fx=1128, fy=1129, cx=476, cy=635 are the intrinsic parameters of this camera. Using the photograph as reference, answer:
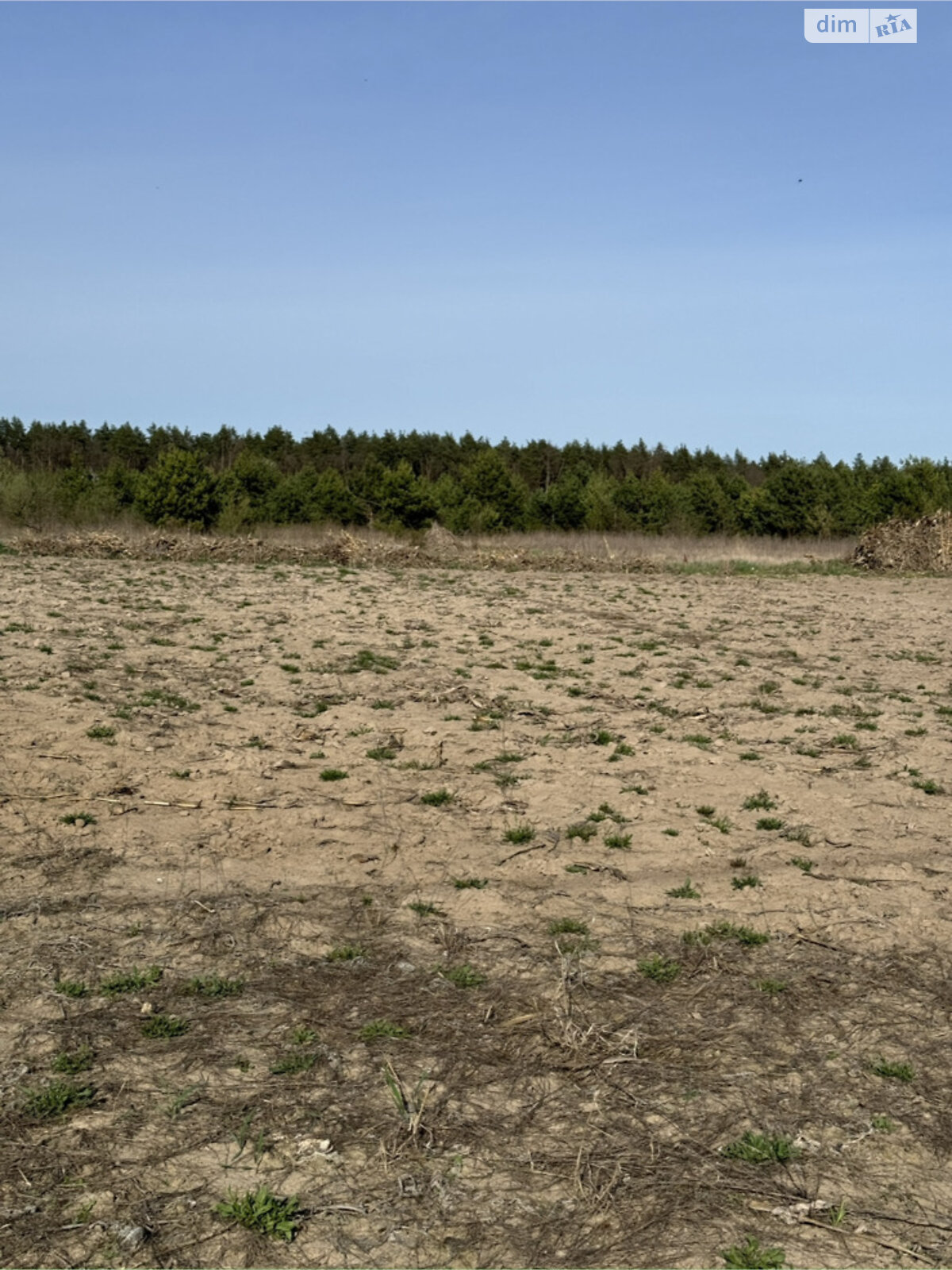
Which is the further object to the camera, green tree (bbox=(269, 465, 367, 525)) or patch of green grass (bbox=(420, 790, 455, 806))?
green tree (bbox=(269, 465, 367, 525))

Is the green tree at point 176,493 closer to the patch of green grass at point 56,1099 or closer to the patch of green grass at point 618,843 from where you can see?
the patch of green grass at point 618,843

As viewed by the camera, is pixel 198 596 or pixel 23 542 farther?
pixel 23 542

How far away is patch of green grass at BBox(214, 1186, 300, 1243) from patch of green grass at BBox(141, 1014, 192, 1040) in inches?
51.4

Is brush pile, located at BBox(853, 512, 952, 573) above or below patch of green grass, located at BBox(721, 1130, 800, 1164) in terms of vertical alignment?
above

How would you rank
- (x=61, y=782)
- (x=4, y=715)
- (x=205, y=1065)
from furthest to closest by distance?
1. (x=4, y=715)
2. (x=61, y=782)
3. (x=205, y=1065)

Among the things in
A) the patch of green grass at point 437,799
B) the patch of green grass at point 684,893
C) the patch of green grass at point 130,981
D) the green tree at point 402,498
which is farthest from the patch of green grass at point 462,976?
the green tree at point 402,498

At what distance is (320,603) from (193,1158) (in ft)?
48.6

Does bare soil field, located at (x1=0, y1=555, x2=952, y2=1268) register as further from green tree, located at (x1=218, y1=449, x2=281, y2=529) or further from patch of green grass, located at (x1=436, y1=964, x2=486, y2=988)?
green tree, located at (x1=218, y1=449, x2=281, y2=529)

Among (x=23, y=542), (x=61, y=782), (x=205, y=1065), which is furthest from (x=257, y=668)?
(x=23, y=542)

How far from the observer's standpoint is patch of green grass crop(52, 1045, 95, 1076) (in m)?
4.77

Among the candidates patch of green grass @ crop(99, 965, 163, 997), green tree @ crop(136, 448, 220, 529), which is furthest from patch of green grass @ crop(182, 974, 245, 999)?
green tree @ crop(136, 448, 220, 529)

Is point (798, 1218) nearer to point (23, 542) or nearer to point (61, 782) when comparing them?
point (61, 782)

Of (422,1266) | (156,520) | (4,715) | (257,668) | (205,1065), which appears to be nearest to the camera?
(422,1266)

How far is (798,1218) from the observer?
12.8 ft
